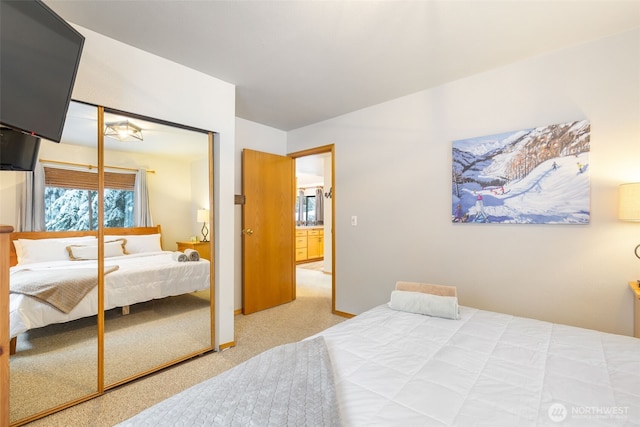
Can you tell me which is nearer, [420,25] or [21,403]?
[21,403]

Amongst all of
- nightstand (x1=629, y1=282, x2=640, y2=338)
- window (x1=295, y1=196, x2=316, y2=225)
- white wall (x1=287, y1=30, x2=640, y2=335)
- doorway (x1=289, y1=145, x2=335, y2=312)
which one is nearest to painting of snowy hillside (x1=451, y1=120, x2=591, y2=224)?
white wall (x1=287, y1=30, x2=640, y2=335)

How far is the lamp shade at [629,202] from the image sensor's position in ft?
5.55

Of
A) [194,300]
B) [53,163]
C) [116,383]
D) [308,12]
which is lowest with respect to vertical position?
[116,383]

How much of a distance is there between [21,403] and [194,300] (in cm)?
114

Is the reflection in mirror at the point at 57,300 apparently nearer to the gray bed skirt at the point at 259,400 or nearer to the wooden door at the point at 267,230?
the gray bed skirt at the point at 259,400

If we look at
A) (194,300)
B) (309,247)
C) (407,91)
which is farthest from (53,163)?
(309,247)

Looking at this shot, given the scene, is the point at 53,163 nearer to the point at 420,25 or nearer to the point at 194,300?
the point at 194,300

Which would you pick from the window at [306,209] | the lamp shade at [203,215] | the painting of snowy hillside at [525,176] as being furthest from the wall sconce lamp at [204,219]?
the window at [306,209]

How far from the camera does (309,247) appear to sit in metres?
7.81

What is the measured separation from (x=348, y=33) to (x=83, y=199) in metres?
2.15

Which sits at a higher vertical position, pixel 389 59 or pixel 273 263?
pixel 389 59

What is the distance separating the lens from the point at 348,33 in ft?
6.27

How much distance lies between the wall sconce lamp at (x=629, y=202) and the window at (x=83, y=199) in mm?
3377

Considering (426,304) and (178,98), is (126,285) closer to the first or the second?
Answer: (178,98)
